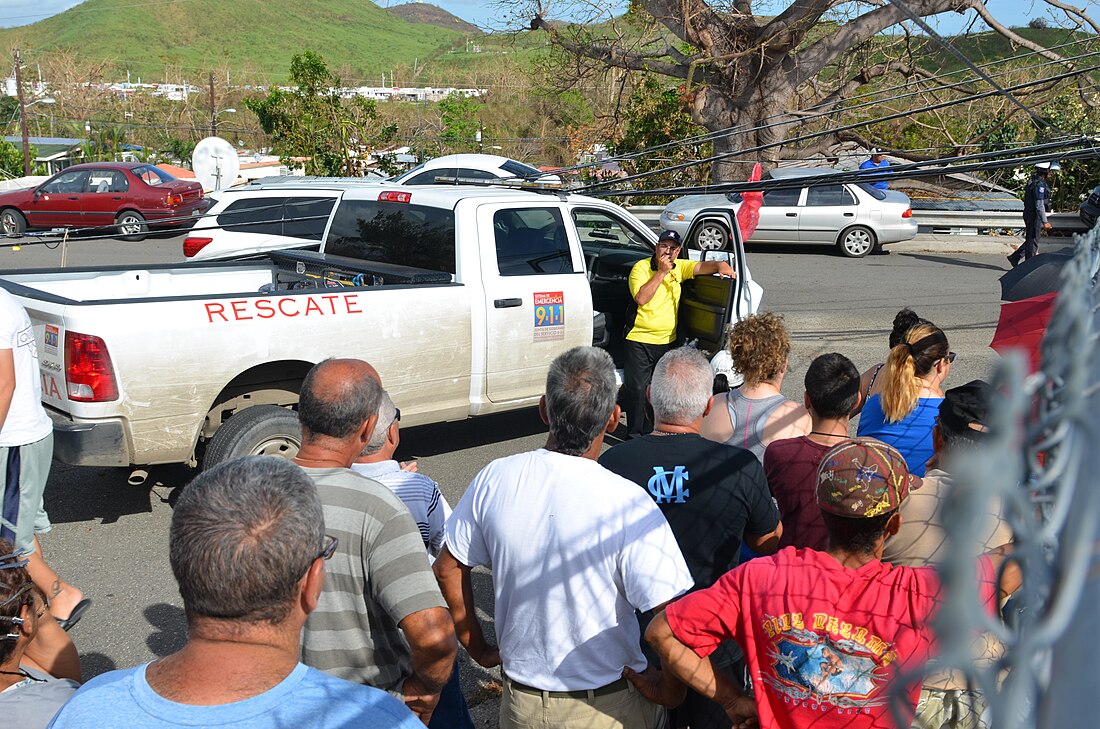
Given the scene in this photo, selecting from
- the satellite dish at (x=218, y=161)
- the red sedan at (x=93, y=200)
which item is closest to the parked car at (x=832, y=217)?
the satellite dish at (x=218, y=161)

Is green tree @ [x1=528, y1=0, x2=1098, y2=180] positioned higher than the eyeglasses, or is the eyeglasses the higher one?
green tree @ [x1=528, y1=0, x2=1098, y2=180]

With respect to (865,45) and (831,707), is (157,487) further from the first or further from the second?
(865,45)

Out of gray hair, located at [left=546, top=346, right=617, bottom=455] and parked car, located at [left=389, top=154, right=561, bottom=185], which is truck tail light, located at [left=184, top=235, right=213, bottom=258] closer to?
parked car, located at [left=389, top=154, right=561, bottom=185]

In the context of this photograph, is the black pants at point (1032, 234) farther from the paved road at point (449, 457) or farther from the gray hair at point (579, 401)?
the gray hair at point (579, 401)

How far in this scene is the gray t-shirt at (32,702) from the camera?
2242 millimetres

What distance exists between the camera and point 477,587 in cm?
505

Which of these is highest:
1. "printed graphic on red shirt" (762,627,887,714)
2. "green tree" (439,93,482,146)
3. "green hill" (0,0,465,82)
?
"green hill" (0,0,465,82)

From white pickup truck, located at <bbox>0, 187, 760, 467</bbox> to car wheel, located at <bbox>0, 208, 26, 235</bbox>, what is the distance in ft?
50.3

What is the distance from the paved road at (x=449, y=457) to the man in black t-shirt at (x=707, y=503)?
5.26 feet

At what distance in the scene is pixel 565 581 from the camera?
8.85 feet

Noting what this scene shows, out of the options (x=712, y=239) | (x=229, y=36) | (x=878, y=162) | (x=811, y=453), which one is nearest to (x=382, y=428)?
(x=811, y=453)

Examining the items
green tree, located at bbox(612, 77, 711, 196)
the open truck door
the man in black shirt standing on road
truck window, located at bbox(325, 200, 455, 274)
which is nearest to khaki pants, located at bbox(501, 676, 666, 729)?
truck window, located at bbox(325, 200, 455, 274)

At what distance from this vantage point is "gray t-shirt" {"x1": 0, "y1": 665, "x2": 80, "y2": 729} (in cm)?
224

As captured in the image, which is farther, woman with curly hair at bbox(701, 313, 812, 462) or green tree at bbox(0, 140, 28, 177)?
green tree at bbox(0, 140, 28, 177)
